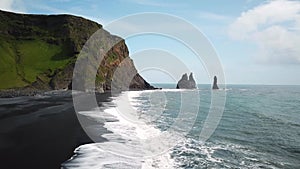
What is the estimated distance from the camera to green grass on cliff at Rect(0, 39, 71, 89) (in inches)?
3639

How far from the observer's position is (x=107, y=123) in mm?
33250

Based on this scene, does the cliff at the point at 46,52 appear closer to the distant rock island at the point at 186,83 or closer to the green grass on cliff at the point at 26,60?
the green grass on cliff at the point at 26,60

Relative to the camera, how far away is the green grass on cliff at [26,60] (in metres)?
92.4

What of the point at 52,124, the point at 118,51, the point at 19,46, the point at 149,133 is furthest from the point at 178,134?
the point at 118,51

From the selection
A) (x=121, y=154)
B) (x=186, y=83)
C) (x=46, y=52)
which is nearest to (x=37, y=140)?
(x=121, y=154)

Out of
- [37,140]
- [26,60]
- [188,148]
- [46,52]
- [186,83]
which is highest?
[46,52]

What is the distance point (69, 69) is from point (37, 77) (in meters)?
14.2

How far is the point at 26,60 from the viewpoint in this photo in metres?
113

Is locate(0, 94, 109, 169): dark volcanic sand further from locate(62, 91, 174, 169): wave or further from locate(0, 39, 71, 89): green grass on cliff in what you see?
locate(0, 39, 71, 89): green grass on cliff

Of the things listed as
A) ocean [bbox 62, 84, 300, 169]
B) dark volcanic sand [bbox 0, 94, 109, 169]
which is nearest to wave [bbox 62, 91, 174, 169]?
ocean [bbox 62, 84, 300, 169]

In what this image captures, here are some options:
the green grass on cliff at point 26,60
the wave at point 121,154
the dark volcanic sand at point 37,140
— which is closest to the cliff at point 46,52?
the green grass on cliff at point 26,60

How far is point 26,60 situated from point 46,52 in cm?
1264

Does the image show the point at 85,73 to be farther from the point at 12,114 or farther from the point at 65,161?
the point at 65,161

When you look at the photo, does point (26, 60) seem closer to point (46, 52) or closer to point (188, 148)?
point (46, 52)
